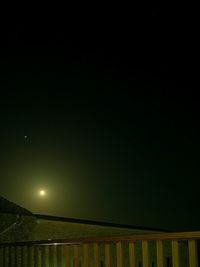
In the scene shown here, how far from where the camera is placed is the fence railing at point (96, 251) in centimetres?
371

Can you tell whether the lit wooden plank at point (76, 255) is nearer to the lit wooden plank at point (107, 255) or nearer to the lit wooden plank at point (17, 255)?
the lit wooden plank at point (107, 255)

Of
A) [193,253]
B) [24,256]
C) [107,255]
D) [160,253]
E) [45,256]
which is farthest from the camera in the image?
[24,256]

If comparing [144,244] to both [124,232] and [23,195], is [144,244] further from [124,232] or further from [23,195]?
[23,195]

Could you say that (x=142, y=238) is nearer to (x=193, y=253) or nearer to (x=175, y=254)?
(x=175, y=254)

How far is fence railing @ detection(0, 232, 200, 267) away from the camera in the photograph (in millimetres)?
3709

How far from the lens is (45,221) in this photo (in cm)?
1070

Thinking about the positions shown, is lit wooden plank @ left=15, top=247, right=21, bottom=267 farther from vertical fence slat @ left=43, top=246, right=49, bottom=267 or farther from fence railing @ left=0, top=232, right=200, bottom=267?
vertical fence slat @ left=43, top=246, right=49, bottom=267

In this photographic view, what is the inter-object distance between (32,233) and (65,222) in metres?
3.43

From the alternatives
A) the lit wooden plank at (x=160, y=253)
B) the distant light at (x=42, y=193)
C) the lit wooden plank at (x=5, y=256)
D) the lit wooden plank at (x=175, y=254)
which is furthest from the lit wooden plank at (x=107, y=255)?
the distant light at (x=42, y=193)

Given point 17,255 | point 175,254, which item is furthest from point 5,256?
point 175,254

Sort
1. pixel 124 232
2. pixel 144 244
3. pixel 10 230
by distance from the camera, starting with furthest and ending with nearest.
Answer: pixel 124 232
pixel 10 230
pixel 144 244

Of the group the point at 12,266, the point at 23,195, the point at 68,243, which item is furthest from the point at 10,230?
the point at 23,195

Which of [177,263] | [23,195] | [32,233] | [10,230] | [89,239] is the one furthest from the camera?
[23,195]

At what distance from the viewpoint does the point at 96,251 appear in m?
4.43
